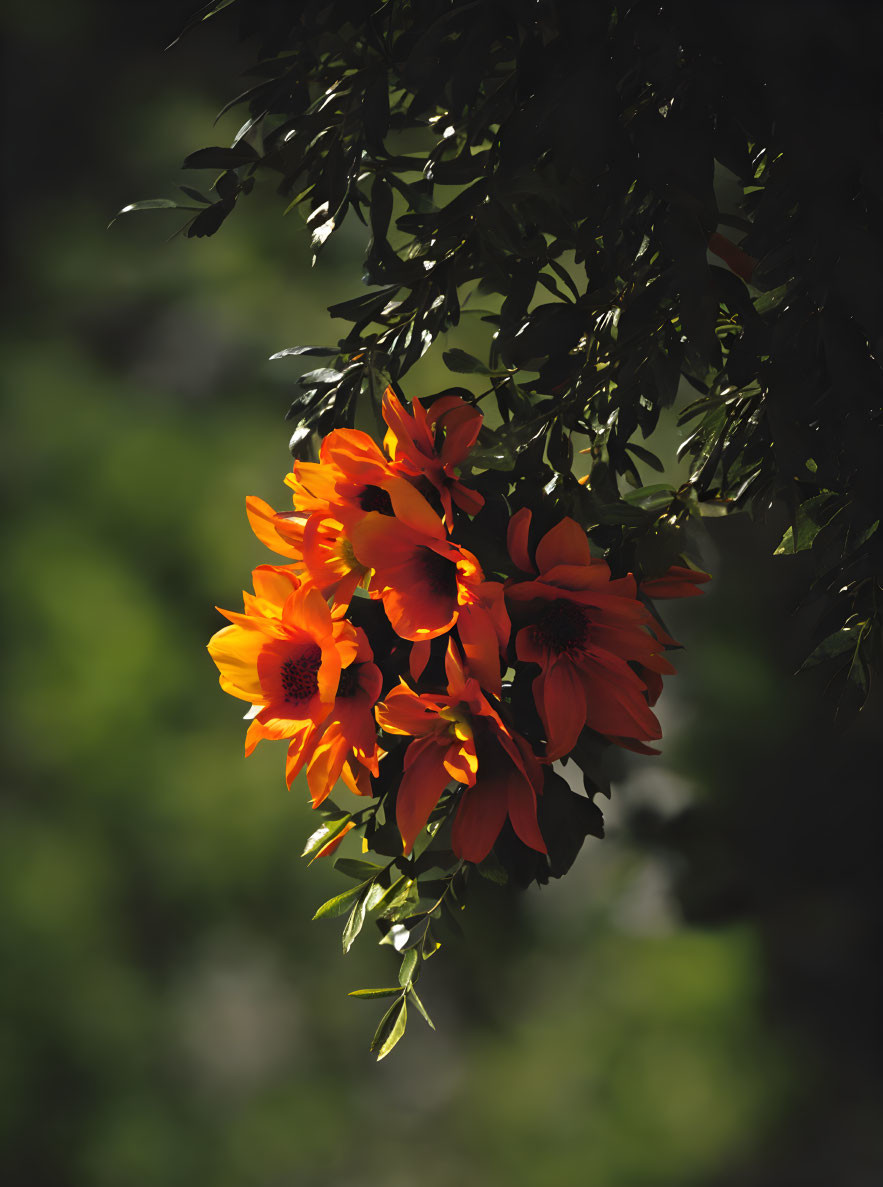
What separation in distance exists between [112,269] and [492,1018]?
2.77ft

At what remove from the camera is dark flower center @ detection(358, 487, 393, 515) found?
1.55 feet

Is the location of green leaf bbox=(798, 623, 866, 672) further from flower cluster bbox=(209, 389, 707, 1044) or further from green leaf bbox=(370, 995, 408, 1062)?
green leaf bbox=(370, 995, 408, 1062)

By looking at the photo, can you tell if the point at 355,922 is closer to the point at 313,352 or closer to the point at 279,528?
the point at 279,528

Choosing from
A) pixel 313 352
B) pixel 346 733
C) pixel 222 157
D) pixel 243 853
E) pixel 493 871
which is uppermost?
pixel 222 157

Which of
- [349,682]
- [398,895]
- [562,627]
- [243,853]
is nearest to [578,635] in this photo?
[562,627]

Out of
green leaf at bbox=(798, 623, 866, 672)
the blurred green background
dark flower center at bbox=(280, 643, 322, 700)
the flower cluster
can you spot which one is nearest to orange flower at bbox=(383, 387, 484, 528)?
the flower cluster

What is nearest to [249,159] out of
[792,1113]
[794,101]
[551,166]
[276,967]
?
[551,166]

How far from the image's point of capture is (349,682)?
450 mm

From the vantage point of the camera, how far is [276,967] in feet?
2.93

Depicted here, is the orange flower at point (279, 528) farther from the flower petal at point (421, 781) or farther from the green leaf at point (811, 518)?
the green leaf at point (811, 518)

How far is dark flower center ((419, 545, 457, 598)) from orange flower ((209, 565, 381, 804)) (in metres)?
0.04

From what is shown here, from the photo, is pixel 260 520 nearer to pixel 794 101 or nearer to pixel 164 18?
pixel 794 101

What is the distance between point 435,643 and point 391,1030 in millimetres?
248

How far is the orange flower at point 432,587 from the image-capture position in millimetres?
405
